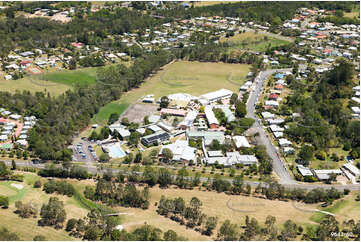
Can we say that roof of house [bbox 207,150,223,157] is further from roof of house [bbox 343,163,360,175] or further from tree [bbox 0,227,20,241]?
tree [bbox 0,227,20,241]

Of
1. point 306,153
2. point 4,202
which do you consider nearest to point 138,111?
point 4,202

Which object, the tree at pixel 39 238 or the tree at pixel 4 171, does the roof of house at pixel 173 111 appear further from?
the tree at pixel 39 238

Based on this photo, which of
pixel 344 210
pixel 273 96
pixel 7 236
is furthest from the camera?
pixel 273 96

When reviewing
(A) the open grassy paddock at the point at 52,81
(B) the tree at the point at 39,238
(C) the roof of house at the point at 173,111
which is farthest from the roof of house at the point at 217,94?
(B) the tree at the point at 39,238

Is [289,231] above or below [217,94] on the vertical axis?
below

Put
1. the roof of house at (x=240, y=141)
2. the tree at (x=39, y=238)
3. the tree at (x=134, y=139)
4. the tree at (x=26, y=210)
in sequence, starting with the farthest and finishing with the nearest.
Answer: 1. the tree at (x=134, y=139)
2. the roof of house at (x=240, y=141)
3. the tree at (x=26, y=210)
4. the tree at (x=39, y=238)

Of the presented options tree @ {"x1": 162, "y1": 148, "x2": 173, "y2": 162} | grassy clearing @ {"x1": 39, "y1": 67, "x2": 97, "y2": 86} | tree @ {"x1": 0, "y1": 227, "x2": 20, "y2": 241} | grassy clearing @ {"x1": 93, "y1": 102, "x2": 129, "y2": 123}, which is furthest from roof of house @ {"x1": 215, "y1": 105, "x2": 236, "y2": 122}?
tree @ {"x1": 0, "y1": 227, "x2": 20, "y2": 241}

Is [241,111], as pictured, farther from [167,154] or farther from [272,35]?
[272,35]
